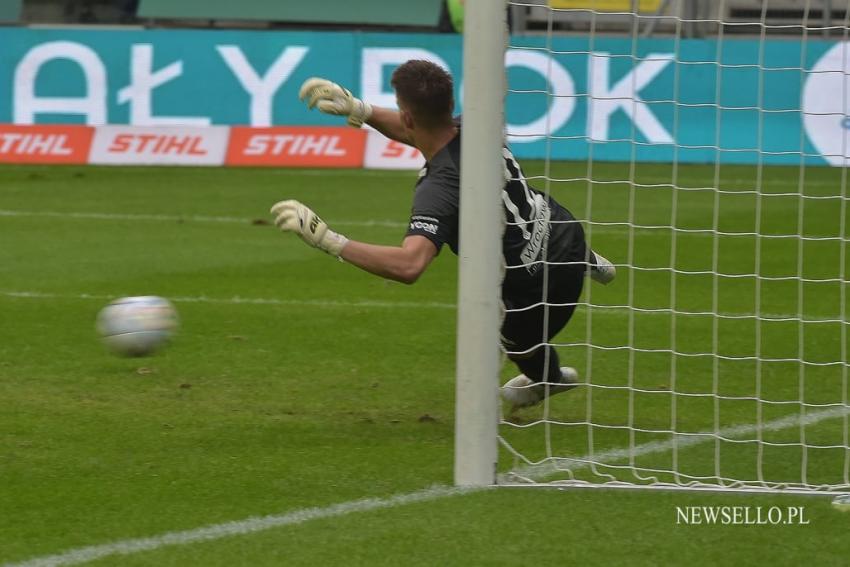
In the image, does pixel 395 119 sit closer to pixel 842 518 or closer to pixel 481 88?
pixel 481 88

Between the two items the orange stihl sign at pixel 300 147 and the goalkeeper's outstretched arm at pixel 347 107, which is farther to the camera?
the orange stihl sign at pixel 300 147

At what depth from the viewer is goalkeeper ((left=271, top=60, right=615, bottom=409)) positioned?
5531 millimetres

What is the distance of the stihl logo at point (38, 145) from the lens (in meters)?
18.1

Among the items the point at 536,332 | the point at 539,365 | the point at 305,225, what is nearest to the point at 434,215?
the point at 305,225

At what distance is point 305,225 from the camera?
532 centimetres

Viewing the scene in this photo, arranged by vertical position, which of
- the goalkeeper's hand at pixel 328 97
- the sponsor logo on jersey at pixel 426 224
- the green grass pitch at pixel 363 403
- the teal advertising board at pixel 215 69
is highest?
the goalkeeper's hand at pixel 328 97

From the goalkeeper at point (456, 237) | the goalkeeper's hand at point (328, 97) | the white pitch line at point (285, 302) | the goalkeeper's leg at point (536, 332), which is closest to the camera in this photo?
the goalkeeper at point (456, 237)

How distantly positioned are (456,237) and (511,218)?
23 cm

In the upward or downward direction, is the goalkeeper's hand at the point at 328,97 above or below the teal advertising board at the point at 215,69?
above

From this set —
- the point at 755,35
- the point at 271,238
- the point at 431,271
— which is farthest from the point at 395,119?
the point at 755,35

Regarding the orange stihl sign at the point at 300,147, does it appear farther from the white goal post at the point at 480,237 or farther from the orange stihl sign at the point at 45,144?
the white goal post at the point at 480,237

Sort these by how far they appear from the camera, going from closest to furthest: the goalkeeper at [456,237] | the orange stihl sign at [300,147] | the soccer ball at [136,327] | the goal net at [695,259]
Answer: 1. the goalkeeper at [456,237]
2. the goal net at [695,259]
3. the soccer ball at [136,327]
4. the orange stihl sign at [300,147]

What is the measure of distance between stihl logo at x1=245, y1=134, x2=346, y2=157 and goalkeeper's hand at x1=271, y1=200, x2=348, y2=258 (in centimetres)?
1268

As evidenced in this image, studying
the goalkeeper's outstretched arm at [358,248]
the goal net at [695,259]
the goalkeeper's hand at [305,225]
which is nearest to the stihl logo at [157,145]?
the goal net at [695,259]
